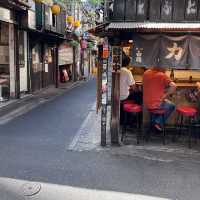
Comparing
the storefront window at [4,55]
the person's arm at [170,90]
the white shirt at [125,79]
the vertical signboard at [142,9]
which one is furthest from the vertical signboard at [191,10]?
the storefront window at [4,55]

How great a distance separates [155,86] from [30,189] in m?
4.24

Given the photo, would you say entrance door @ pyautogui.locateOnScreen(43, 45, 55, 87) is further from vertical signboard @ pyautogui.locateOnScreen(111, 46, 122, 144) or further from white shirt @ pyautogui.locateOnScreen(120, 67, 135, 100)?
vertical signboard @ pyautogui.locateOnScreen(111, 46, 122, 144)

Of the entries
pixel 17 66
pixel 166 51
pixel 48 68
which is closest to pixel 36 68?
pixel 48 68

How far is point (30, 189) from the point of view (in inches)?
221

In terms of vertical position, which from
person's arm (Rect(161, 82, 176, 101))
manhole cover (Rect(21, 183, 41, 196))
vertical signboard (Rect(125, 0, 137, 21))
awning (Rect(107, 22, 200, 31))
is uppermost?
vertical signboard (Rect(125, 0, 137, 21))

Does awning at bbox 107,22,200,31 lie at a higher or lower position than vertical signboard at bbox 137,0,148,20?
lower

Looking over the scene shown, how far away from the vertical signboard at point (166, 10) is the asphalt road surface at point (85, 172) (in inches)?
132

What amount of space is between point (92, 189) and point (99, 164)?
1284 mm

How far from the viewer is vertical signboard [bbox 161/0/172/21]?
26.8 feet

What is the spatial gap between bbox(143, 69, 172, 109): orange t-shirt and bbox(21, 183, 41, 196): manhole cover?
3.87 m

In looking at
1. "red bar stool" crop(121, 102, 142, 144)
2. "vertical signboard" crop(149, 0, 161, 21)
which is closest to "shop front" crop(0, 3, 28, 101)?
"red bar stool" crop(121, 102, 142, 144)

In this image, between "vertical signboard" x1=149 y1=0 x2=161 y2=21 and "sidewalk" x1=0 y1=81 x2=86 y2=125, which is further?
"sidewalk" x1=0 y1=81 x2=86 y2=125

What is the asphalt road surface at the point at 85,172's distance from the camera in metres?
5.55

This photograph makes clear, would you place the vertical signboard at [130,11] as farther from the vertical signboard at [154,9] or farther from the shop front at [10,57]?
the shop front at [10,57]
